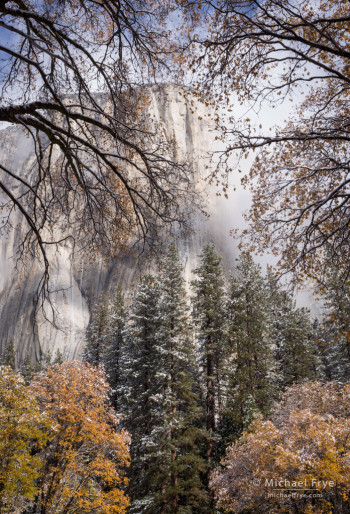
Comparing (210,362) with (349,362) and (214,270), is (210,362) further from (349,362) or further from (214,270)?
(349,362)

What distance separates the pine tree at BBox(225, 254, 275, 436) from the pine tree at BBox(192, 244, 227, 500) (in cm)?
67

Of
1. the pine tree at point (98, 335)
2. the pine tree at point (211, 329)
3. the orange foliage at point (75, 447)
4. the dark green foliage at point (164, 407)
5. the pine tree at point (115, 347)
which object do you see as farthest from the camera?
the pine tree at point (98, 335)

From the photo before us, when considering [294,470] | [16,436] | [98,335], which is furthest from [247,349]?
[98,335]

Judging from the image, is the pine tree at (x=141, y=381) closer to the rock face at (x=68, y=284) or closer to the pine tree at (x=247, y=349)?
the pine tree at (x=247, y=349)

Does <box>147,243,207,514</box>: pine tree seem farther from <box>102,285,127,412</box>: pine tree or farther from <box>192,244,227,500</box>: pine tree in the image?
<box>102,285,127,412</box>: pine tree

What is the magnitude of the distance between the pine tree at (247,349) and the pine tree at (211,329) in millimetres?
673

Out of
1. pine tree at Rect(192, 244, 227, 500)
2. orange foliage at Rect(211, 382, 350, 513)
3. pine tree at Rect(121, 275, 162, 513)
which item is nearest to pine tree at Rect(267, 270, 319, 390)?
pine tree at Rect(192, 244, 227, 500)

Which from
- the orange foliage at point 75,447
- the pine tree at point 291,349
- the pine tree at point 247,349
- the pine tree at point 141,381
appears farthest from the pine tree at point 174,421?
the pine tree at point 291,349

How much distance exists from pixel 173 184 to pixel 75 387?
966 cm

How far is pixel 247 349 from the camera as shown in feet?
61.0

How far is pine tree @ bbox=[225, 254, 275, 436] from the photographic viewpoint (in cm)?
1664

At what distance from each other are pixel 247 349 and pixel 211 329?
2632mm

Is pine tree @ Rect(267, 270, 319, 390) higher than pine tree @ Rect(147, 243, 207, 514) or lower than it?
higher

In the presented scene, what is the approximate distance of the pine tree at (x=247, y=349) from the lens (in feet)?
54.6
